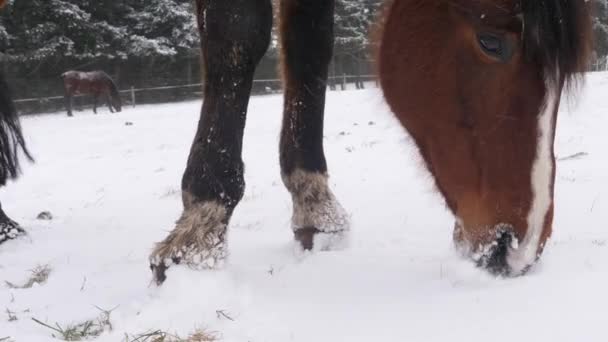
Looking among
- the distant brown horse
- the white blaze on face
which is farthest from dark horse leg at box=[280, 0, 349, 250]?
the distant brown horse

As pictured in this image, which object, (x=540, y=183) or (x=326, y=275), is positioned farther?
(x=326, y=275)

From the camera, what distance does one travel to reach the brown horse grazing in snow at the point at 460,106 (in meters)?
1.77

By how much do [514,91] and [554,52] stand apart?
0.16 m

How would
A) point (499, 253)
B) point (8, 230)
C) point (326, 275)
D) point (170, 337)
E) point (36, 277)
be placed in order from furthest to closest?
point (8, 230) → point (36, 277) → point (326, 275) → point (499, 253) → point (170, 337)

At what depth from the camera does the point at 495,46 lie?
1807mm

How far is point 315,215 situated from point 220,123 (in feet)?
2.64

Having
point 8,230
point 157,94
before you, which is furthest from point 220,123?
point 157,94

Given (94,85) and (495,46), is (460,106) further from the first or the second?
(94,85)

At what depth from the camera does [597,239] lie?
8.27 ft

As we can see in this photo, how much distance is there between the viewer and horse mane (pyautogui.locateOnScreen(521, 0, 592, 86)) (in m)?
1.70

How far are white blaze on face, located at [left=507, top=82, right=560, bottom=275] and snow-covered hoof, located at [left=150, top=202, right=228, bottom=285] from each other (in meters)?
1.05

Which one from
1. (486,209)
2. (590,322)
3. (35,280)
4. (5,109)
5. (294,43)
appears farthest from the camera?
(5,109)

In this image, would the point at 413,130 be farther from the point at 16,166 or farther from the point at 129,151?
the point at 129,151

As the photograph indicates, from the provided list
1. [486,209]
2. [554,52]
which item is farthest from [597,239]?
[554,52]
